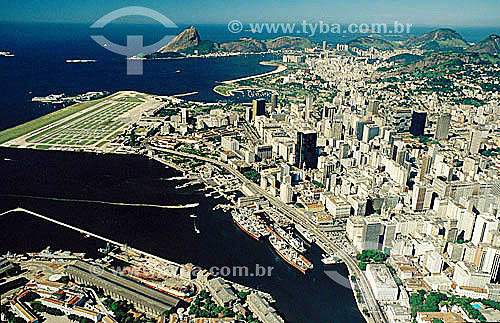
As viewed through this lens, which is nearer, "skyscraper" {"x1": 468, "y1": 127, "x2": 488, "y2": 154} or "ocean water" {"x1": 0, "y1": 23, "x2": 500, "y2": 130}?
"skyscraper" {"x1": 468, "y1": 127, "x2": 488, "y2": 154}

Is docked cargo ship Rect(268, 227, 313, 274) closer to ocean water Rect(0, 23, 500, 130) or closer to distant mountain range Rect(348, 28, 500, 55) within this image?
ocean water Rect(0, 23, 500, 130)

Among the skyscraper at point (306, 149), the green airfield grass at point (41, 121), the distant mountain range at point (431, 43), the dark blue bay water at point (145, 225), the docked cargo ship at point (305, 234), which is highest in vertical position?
the distant mountain range at point (431, 43)

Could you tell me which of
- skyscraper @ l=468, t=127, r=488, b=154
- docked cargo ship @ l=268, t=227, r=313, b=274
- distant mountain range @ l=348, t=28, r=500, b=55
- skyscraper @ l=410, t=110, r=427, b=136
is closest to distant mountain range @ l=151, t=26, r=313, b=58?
distant mountain range @ l=348, t=28, r=500, b=55

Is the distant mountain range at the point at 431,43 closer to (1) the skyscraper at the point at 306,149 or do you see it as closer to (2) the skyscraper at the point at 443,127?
(2) the skyscraper at the point at 443,127

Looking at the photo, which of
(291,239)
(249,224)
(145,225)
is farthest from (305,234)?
(145,225)


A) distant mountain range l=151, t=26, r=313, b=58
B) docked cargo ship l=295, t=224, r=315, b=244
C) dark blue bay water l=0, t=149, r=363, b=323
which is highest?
distant mountain range l=151, t=26, r=313, b=58

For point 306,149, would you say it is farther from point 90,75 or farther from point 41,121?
point 90,75

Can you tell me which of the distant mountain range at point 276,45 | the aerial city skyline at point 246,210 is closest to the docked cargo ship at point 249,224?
the aerial city skyline at point 246,210

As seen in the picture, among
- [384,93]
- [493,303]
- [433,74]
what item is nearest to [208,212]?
[493,303]
